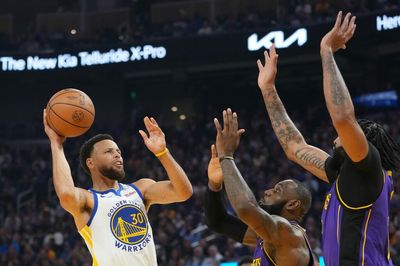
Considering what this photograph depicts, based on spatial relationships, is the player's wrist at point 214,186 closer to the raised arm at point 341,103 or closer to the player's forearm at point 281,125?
the player's forearm at point 281,125

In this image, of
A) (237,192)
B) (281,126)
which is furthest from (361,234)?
(281,126)

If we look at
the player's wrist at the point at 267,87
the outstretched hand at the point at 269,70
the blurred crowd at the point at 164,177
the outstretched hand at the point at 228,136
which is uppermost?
→ the outstretched hand at the point at 269,70

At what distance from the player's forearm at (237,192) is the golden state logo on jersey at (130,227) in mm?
1025

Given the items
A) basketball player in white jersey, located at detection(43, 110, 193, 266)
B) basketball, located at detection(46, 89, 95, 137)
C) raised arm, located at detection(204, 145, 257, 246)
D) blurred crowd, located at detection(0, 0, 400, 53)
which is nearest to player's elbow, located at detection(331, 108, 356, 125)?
raised arm, located at detection(204, 145, 257, 246)

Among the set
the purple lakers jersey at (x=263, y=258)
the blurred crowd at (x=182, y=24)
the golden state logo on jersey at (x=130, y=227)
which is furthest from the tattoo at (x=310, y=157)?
the blurred crowd at (x=182, y=24)

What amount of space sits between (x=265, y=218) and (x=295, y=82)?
699 inches

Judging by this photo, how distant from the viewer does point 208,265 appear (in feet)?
40.4

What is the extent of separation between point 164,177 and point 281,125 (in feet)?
41.5

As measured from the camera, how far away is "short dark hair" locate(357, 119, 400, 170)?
3686 millimetres

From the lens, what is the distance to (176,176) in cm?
489

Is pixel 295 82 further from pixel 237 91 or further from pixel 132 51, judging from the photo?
pixel 132 51

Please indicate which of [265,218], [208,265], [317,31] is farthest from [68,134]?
[317,31]

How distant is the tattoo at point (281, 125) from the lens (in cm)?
447

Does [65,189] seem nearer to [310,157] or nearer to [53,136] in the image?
[53,136]
